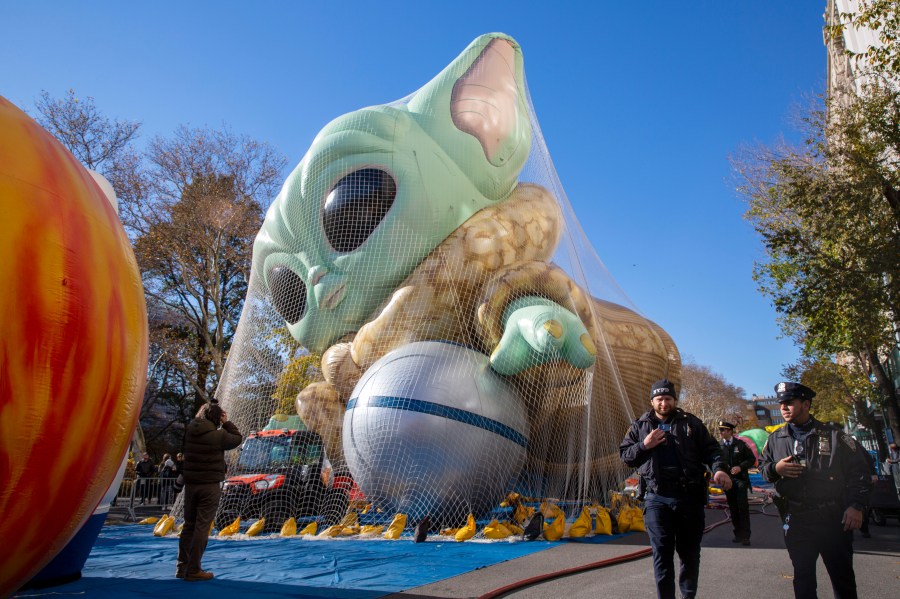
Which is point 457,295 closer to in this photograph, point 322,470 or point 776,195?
point 322,470

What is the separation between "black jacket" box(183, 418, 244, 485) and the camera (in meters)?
5.31

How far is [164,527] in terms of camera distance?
8.52 metres

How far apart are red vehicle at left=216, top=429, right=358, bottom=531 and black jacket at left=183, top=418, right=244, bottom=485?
3592mm

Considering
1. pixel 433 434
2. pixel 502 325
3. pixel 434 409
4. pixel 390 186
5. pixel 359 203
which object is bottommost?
pixel 433 434

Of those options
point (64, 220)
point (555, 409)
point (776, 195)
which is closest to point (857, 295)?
point (776, 195)

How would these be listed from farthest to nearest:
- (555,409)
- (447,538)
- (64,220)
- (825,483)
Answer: (555,409), (447,538), (825,483), (64,220)

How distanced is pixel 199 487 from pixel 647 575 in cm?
389

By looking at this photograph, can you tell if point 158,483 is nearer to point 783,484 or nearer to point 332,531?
point 332,531

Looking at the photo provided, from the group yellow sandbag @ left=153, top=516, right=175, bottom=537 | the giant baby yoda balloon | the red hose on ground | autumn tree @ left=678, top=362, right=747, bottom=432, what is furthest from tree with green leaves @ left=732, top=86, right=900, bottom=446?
autumn tree @ left=678, top=362, right=747, bottom=432

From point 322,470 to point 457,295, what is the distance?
3328 millimetres

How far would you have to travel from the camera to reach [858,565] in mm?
5734

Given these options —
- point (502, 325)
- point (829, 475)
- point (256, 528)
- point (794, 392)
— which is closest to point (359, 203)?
point (502, 325)

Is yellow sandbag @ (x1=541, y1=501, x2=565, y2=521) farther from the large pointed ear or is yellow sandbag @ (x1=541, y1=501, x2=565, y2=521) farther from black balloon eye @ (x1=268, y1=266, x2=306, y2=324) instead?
black balloon eye @ (x1=268, y1=266, x2=306, y2=324)

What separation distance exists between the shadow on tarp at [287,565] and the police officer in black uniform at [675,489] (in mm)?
2209
